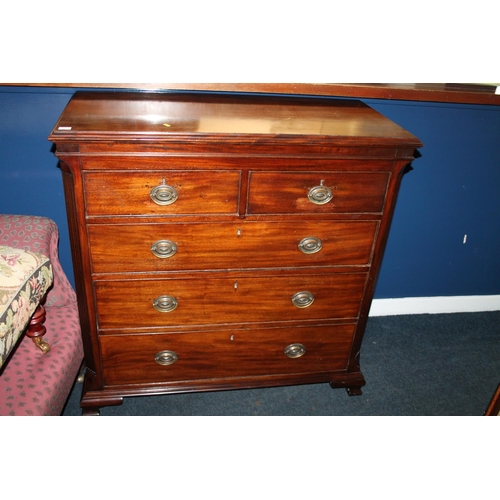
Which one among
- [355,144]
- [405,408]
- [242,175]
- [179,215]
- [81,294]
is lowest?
[405,408]

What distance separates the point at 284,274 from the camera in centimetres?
166

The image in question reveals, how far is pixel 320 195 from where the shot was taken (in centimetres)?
151

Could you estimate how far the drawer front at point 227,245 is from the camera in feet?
4.86

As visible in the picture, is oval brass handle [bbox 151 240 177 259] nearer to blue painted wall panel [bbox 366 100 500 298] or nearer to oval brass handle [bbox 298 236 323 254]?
oval brass handle [bbox 298 236 323 254]

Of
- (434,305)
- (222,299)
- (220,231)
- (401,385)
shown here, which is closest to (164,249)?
(220,231)

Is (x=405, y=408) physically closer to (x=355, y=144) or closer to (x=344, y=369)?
(x=344, y=369)

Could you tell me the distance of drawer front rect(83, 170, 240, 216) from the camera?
4.50 feet

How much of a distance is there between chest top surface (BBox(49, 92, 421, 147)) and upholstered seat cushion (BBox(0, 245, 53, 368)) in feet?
1.57

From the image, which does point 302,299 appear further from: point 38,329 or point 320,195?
point 38,329

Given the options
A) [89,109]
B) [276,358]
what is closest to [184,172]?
[89,109]

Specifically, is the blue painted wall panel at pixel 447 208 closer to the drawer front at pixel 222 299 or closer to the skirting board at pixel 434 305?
the skirting board at pixel 434 305

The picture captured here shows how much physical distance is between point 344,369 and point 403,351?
0.59 metres

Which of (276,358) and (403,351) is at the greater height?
(276,358)

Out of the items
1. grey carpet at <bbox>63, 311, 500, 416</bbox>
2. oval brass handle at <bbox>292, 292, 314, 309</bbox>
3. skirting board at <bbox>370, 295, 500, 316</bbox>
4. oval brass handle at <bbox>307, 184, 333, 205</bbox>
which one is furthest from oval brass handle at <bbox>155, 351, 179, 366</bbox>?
skirting board at <bbox>370, 295, 500, 316</bbox>
